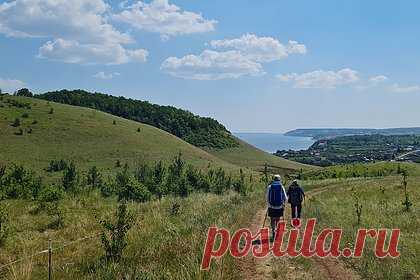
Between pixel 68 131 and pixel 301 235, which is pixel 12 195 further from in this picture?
pixel 68 131

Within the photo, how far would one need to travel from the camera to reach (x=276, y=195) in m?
13.8

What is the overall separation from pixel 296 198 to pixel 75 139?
7849cm

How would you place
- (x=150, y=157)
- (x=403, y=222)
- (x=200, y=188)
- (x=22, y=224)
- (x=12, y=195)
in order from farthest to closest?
(x=150, y=157) < (x=200, y=188) < (x=12, y=195) < (x=403, y=222) < (x=22, y=224)

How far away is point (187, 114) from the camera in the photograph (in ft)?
577

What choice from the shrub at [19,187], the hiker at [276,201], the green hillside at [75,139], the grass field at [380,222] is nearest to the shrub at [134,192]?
the shrub at [19,187]

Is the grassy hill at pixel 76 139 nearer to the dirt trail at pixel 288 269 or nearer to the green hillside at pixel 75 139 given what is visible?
the green hillside at pixel 75 139

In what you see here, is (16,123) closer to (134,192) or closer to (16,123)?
(16,123)

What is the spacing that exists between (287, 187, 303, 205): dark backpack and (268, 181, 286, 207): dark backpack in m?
3.36

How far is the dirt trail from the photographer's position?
9.39 metres

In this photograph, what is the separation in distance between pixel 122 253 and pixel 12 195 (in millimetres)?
18588

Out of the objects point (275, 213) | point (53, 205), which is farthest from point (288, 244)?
point (53, 205)

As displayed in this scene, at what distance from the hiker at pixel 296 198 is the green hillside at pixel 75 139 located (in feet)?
198

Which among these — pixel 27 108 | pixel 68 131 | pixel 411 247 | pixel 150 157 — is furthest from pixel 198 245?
pixel 27 108

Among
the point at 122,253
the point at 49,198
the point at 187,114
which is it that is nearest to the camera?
the point at 122,253
